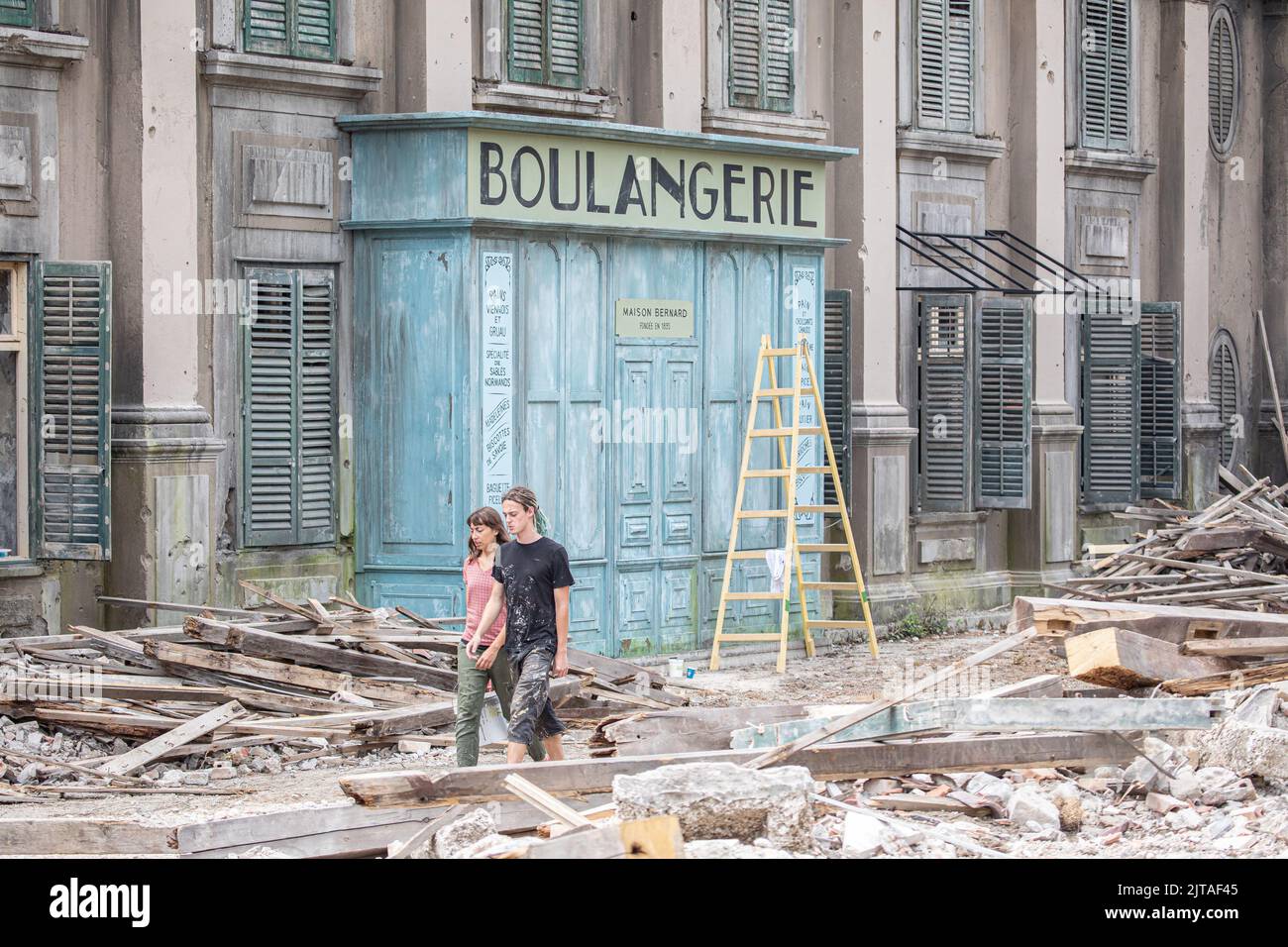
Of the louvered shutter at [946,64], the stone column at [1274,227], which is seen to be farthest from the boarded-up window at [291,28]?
the stone column at [1274,227]

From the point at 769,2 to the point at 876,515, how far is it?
4.56m

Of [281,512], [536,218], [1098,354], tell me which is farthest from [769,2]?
[281,512]

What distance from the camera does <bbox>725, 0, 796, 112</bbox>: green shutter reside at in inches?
640

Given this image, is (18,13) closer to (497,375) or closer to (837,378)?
(497,375)

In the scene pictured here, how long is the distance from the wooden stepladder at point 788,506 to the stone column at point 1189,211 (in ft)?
19.8

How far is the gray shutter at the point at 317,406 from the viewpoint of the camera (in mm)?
13641

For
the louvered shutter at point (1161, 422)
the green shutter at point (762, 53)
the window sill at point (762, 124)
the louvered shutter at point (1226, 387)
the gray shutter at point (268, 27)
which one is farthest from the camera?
the louvered shutter at point (1226, 387)

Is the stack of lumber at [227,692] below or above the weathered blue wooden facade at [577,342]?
below

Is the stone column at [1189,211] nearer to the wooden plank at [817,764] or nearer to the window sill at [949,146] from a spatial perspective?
the window sill at [949,146]

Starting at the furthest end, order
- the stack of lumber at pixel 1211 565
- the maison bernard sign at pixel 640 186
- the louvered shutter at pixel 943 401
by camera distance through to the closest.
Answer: the louvered shutter at pixel 943 401 < the maison bernard sign at pixel 640 186 < the stack of lumber at pixel 1211 565

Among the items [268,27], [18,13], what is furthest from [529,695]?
[268,27]

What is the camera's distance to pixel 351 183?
13930mm

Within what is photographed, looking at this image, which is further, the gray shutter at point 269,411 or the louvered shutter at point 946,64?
the louvered shutter at point 946,64

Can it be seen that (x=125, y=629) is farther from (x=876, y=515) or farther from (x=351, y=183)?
(x=876, y=515)
